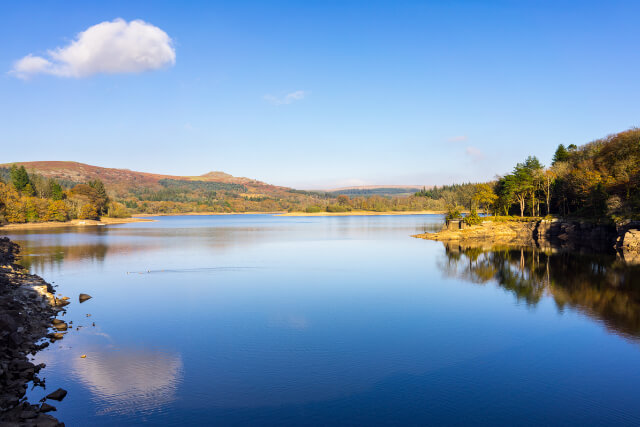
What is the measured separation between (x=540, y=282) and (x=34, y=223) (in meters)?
87.8

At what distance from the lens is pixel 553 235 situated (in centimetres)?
5225

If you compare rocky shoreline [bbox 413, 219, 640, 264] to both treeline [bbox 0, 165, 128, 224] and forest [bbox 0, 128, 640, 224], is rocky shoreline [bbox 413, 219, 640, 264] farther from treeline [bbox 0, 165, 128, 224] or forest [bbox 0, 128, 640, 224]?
treeline [bbox 0, 165, 128, 224]

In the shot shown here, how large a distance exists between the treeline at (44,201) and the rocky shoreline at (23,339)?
67059 millimetres

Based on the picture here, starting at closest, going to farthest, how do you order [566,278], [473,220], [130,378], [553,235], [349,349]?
[130,378] < [349,349] < [566,278] < [553,235] < [473,220]

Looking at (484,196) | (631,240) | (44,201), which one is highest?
(484,196)

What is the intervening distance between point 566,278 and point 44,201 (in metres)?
90.3

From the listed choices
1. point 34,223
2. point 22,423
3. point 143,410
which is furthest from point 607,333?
point 34,223

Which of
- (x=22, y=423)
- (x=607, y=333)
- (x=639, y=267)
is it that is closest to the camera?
(x=22, y=423)

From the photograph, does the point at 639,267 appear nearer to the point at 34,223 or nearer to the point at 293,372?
the point at 293,372

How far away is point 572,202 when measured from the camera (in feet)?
177

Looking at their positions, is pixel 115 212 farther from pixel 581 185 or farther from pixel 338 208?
pixel 581 185

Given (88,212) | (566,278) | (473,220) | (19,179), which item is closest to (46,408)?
(566,278)

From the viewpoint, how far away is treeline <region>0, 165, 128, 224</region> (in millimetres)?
75250

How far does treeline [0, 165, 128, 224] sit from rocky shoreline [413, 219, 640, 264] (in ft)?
238
